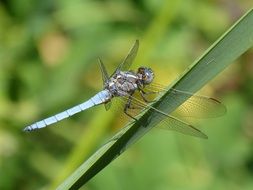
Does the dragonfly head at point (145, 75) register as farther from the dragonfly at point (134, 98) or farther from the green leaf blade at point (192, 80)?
the green leaf blade at point (192, 80)

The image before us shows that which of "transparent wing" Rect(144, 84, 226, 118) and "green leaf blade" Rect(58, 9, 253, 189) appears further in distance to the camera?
"transparent wing" Rect(144, 84, 226, 118)

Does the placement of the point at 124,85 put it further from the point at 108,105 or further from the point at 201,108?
the point at 201,108

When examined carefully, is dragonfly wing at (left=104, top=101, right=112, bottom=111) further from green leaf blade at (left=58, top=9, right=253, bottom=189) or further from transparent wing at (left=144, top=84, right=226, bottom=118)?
green leaf blade at (left=58, top=9, right=253, bottom=189)

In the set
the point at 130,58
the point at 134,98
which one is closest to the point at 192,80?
the point at 134,98

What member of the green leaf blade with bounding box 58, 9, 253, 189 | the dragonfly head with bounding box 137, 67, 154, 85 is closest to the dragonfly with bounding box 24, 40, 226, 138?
the dragonfly head with bounding box 137, 67, 154, 85

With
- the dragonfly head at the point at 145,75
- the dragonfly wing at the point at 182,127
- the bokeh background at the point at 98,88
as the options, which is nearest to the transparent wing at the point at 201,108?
the dragonfly wing at the point at 182,127

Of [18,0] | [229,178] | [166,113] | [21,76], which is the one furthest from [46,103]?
[166,113]
